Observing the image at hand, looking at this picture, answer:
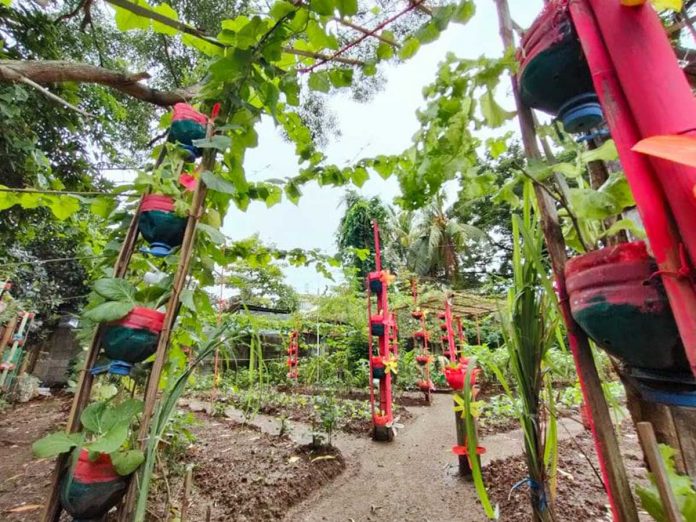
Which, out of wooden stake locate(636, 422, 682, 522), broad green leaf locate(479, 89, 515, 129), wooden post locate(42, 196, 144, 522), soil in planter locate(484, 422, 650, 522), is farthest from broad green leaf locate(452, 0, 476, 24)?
soil in planter locate(484, 422, 650, 522)

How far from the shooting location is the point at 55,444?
673 millimetres

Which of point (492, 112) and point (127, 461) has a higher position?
point (492, 112)

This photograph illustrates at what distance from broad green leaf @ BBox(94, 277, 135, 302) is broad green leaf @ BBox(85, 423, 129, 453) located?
0.29m

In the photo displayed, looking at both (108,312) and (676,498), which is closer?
(676,498)

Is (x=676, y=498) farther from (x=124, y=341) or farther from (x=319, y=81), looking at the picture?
(x=319, y=81)

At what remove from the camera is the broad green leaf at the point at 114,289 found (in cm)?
76

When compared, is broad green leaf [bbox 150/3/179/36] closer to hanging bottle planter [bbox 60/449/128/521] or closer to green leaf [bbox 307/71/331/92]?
green leaf [bbox 307/71/331/92]

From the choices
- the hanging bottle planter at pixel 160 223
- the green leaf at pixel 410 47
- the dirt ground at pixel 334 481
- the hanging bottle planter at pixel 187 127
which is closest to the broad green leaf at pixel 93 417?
the hanging bottle planter at pixel 160 223

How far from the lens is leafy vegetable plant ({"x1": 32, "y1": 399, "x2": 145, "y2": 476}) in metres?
0.66

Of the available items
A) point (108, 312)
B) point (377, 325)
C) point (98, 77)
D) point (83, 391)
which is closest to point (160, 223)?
point (108, 312)

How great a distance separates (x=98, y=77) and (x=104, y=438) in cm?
197

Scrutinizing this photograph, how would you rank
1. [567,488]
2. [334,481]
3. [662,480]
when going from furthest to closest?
1. [334,481]
2. [567,488]
3. [662,480]

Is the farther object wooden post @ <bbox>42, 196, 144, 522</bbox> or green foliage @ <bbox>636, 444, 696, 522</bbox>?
wooden post @ <bbox>42, 196, 144, 522</bbox>

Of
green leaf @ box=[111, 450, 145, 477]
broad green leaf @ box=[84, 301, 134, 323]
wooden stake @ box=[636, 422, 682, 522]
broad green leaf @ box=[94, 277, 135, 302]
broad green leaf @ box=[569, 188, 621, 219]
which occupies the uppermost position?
broad green leaf @ box=[569, 188, 621, 219]
